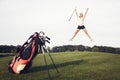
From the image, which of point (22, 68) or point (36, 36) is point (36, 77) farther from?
point (36, 36)

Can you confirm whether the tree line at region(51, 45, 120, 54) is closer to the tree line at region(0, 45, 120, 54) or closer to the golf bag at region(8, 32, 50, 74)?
the tree line at region(0, 45, 120, 54)

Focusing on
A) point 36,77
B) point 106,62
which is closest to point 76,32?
point 106,62

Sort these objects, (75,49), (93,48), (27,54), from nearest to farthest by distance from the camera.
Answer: (27,54) → (93,48) → (75,49)

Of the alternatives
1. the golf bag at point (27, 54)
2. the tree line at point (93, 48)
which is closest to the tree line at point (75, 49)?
the tree line at point (93, 48)

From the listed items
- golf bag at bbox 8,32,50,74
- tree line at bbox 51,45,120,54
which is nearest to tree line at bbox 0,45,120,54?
tree line at bbox 51,45,120,54

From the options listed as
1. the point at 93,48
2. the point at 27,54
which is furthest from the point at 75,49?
the point at 27,54

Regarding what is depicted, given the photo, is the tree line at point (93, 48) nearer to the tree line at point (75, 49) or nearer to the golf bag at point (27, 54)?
the tree line at point (75, 49)

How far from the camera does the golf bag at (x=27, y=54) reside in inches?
829

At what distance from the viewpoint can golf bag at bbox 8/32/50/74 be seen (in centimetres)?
2106

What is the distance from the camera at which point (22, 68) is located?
21.4 metres

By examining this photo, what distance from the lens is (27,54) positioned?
21.6m

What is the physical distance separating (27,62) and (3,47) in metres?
33.6

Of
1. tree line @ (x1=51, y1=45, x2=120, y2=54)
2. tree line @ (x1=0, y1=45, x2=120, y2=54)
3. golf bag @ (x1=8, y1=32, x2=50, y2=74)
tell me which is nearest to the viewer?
golf bag @ (x1=8, y1=32, x2=50, y2=74)

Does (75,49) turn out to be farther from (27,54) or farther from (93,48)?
(27,54)
